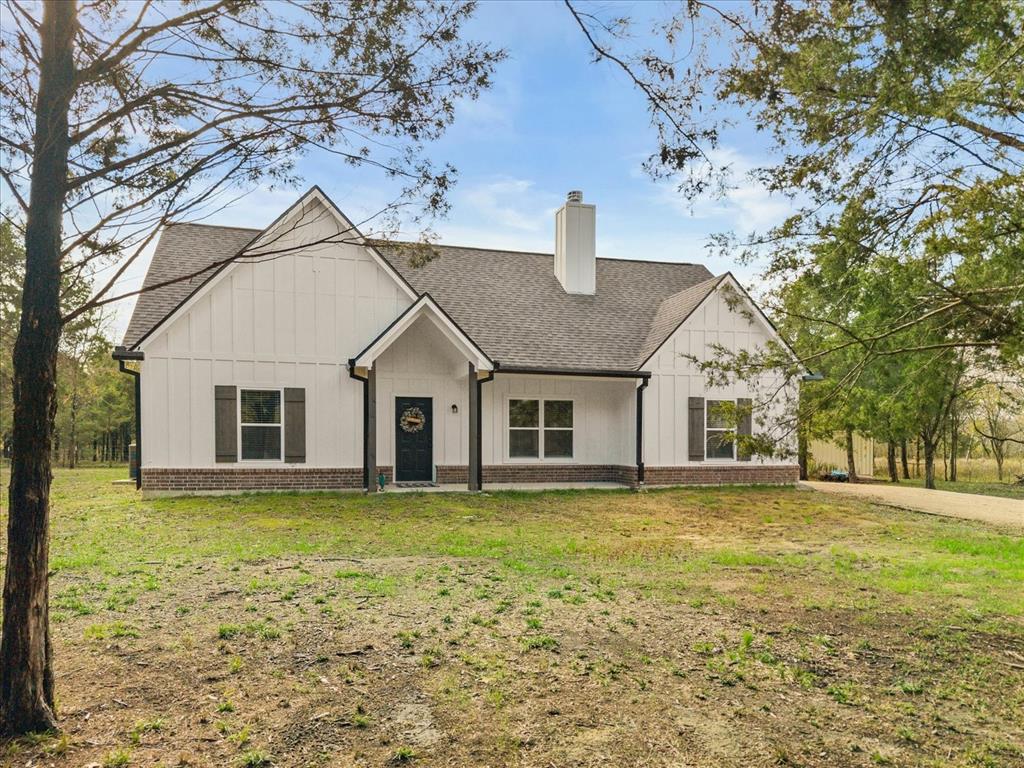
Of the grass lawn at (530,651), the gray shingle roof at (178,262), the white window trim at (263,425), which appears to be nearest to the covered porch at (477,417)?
the white window trim at (263,425)

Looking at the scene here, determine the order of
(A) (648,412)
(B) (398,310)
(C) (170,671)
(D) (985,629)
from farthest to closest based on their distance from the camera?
(A) (648,412)
(B) (398,310)
(D) (985,629)
(C) (170,671)

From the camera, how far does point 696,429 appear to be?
18328mm

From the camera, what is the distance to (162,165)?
4586mm

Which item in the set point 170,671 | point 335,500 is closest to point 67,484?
point 335,500

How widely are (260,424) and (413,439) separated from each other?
11.6 ft

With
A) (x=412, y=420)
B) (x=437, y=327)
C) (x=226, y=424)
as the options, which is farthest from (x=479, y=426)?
(x=226, y=424)

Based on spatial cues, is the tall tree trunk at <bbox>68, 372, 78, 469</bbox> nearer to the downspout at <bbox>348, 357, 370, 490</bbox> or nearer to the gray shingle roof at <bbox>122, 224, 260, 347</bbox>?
the gray shingle roof at <bbox>122, 224, 260, 347</bbox>

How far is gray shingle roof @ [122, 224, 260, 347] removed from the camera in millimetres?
15828

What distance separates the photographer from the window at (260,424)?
1563cm

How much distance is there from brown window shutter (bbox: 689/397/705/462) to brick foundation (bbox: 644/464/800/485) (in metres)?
0.31

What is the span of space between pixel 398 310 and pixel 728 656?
499 inches

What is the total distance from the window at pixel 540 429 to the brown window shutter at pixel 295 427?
16.7 ft

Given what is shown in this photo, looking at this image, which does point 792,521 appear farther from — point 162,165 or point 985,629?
point 162,165

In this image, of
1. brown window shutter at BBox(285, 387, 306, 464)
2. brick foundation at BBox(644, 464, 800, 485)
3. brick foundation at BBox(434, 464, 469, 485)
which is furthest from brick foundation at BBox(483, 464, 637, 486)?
brown window shutter at BBox(285, 387, 306, 464)
